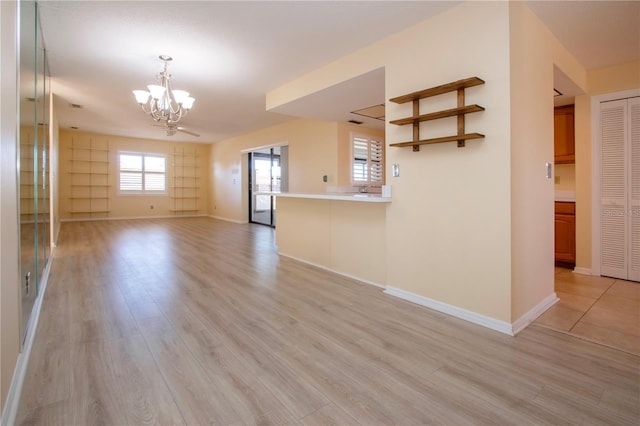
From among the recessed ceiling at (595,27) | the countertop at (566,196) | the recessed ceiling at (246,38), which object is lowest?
the countertop at (566,196)

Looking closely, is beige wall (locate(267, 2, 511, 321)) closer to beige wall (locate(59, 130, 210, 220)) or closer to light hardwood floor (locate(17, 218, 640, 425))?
light hardwood floor (locate(17, 218, 640, 425))

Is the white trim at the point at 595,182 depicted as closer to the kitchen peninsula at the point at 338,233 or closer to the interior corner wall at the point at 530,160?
the interior corner wall at the point at 530,160

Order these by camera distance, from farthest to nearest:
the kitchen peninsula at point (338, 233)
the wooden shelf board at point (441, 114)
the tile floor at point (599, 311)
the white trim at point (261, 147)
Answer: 1. the white trim at point (261, 147)
2. the kitchen peninsula at point (338, 233)
3. the wooden shelf board at point (441, 114)
4. the tile floor at point (599, 311)

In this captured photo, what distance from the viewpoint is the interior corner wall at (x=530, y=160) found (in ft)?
7.64

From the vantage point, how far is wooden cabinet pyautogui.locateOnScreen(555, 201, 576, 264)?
4.15 meters

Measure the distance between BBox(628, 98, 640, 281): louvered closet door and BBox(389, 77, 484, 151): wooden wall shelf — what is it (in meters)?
2.60

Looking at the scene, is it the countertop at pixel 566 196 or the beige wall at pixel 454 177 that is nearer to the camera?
the beige wall at pixel 454 177

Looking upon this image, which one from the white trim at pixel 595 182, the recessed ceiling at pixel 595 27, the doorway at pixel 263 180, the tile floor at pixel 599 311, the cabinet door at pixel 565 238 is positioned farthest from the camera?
the doorway at pixel 263 180

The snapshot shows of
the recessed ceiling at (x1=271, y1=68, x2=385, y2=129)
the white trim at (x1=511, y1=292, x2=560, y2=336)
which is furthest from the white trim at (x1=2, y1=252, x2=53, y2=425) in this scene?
the recessed ceiling at (x1=271, y1=68, x2=385, y2=129)

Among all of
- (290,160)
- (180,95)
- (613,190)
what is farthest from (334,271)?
(290,160)

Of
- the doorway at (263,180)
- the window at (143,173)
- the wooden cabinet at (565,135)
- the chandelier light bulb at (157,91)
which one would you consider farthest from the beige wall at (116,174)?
the wooden cabinet at (565,135)

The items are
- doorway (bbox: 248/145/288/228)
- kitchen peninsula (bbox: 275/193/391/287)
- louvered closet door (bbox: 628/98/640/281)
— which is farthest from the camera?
doorway (bbox: 248/145/288/228)

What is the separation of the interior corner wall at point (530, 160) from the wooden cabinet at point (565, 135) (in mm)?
1754

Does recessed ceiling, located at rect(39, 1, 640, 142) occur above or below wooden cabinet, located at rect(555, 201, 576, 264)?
above
